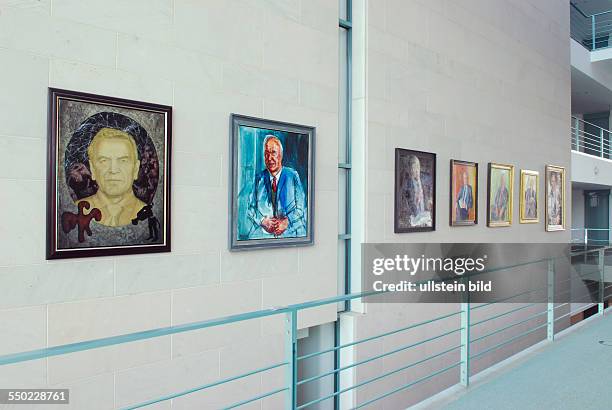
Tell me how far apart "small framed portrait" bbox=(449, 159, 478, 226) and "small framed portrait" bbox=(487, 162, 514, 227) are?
1.43 feet

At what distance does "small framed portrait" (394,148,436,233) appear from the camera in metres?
5.74

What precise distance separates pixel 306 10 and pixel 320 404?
3.91 meters

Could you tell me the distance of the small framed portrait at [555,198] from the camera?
29.3 feet

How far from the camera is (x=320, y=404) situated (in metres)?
5.19

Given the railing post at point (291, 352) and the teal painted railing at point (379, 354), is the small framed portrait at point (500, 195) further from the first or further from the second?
the railing post at point (291, 352)

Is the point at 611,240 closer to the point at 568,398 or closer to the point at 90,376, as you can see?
the point at 568,398

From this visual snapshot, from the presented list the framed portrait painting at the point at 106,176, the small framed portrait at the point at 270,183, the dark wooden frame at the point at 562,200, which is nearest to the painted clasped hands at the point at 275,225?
the small framed portrait at the point at 270,183

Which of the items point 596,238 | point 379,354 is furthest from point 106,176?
point 596,238

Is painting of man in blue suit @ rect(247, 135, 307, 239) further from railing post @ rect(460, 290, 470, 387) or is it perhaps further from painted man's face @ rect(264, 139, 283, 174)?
railing post @ rect(460, 290, 470, 387)

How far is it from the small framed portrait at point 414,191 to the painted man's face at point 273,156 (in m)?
1.75

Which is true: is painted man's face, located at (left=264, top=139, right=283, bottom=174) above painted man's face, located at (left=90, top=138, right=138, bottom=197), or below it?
above

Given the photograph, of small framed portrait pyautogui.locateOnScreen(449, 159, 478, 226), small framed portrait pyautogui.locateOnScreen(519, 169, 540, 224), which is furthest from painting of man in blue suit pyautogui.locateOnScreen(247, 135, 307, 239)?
small framed portrait pyautogui.locateOnScreen(519, 169, 540, 224)

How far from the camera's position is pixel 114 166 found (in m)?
3.39

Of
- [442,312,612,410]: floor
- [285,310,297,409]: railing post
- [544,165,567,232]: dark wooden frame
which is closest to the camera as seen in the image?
[285,310,297,409]: railing post
